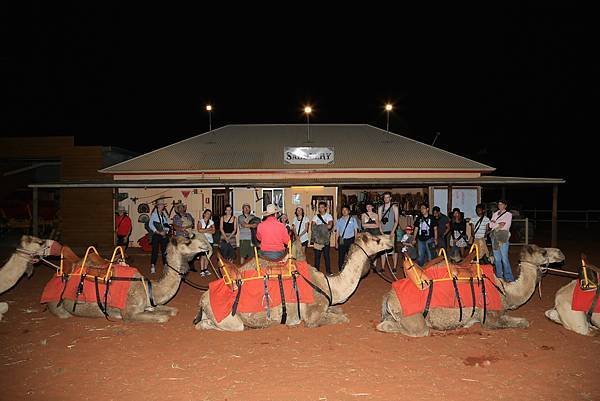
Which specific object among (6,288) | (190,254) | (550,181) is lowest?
(6,288)

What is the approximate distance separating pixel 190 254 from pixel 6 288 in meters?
→ 3.08

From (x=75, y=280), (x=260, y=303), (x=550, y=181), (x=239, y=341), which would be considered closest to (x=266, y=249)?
(x=260, y=303)

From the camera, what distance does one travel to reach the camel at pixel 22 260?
25.3 ft

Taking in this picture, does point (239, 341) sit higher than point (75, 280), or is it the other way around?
point (75, 280)

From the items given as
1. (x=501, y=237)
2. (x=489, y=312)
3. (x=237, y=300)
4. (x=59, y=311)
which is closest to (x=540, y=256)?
(x=489, y=312)

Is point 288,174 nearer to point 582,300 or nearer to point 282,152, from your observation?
point 282,152

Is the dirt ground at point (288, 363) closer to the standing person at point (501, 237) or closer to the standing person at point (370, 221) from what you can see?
the standing person at point (501, 237)

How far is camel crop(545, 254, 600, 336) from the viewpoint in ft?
21.5

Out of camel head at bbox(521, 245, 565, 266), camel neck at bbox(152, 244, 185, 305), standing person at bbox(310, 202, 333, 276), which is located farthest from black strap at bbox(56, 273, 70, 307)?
camel head at bbox(521, 245, 565, 266)

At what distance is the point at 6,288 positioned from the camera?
7719 mm

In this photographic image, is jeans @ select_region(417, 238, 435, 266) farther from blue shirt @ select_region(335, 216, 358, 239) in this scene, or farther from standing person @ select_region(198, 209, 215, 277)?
standing person @ select_region(198, 209, 215, 277)

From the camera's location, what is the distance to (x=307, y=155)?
19250 mm

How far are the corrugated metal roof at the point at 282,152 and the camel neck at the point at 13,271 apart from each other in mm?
11025

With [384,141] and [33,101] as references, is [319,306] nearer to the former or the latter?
[384,141]
